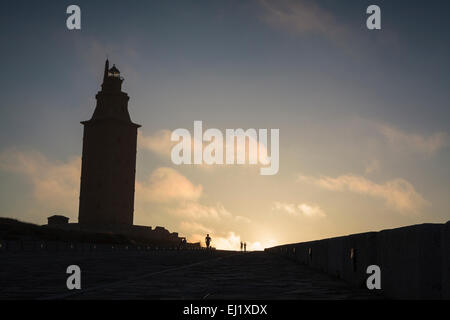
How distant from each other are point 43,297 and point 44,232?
71808 millimetres

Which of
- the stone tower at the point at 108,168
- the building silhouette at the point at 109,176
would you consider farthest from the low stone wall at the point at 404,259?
the stone tower at the point at 108,168

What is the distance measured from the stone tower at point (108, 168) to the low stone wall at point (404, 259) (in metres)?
112

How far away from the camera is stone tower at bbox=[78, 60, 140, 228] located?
121 m

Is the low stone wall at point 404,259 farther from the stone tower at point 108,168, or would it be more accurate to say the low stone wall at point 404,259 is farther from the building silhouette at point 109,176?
the stone tower at point 108,168

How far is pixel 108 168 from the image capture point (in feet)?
400

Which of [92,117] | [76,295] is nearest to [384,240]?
[76,295]

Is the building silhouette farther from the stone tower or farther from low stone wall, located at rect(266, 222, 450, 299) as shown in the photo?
low stone wall, located at rect(266, 222, 450, 299)

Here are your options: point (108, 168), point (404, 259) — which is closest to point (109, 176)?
point (108, 168)

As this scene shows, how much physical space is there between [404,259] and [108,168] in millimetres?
117246

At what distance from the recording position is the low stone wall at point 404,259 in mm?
6629

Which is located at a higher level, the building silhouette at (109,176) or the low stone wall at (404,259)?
the building silhouette at (109,176)

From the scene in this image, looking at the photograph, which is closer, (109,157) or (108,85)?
(109,157)
